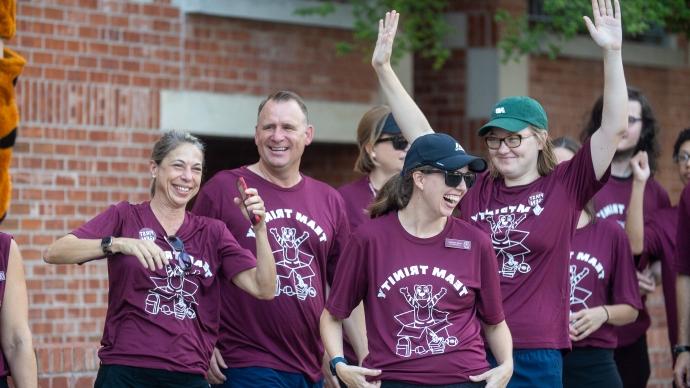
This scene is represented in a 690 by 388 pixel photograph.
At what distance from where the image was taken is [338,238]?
6980 millimetres

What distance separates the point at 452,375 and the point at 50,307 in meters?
5.11

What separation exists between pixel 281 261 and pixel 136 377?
955mm

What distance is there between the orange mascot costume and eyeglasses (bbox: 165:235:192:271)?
5.86ft

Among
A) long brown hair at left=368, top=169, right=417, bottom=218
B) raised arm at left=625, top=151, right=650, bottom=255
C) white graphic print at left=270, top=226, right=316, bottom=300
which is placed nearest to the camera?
long brown hair at left=368, top=169, right=417, bottom=218

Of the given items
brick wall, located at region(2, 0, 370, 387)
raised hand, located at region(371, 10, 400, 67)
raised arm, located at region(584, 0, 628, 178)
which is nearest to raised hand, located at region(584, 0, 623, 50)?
raised arm, located at region(584, 0, 628, 178)

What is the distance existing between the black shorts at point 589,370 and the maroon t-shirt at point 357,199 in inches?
50.9

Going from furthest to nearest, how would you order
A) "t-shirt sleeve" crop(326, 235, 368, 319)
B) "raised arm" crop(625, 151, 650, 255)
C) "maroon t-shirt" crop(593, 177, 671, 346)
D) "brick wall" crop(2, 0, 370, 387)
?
"brick wall" crop(2, 0, 370, 387) → "maroon t-shirt" crop(593, 177, 671, 346) → "raised arm" crop(625, 151, 650, 255) → "t-shirt sleeve" crop(326, 235, 368, 319)

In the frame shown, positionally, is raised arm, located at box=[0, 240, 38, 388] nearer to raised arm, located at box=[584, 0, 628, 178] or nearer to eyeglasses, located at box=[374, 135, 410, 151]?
eyeglasses, located at box=[374, 135, 410, 151]

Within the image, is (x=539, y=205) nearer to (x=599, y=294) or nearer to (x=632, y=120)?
(x=599, y=294)

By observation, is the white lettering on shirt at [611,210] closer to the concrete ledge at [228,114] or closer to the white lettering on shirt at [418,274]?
the white lettering on shirt at [418,274]

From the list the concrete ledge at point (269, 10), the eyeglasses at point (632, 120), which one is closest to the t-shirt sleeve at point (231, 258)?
the eyeglasses at point (632, 120)

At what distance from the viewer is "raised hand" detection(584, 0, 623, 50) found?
252 inches

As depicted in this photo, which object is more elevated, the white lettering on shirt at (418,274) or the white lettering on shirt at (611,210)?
the white lettering on shirt at (611,210)

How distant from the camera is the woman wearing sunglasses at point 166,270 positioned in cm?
610
